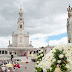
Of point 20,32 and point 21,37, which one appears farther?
point 21,37

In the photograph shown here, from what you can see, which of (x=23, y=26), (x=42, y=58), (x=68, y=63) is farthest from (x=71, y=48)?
(x=23, y=26)

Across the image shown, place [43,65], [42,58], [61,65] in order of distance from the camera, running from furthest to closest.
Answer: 1. [42,58]
2. [43,65]
3. [61,65]

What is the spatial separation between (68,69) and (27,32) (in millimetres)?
57414

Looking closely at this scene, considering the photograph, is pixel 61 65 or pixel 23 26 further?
pixel 23 26

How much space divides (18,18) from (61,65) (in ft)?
190

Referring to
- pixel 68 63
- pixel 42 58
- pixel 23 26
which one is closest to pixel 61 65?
pixel 68 63

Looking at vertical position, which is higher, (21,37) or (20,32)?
(20,32)

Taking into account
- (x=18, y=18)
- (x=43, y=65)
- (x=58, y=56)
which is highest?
(x=18, y=18)

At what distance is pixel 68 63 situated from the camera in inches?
140

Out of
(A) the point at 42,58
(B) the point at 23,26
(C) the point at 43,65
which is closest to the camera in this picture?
(C) the point at 43,65

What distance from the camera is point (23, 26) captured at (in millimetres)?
58594

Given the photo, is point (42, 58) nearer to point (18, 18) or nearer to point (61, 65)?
point (61, 65)

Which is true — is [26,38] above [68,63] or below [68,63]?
above

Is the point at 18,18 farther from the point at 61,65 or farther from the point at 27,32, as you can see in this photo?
the point at 61,65
